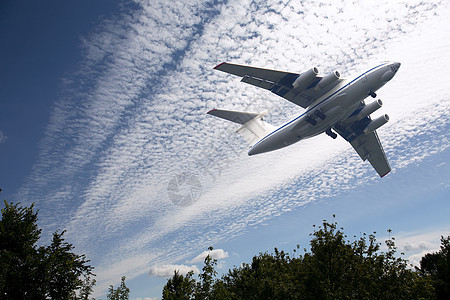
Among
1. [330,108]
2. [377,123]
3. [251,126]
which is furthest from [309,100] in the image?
[377,123]

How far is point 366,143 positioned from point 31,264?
106ft

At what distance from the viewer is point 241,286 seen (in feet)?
93.0

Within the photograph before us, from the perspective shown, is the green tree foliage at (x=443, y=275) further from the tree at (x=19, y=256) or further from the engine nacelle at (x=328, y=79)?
the tree at (x=19, y=256)

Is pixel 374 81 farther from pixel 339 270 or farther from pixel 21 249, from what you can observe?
pixel 21 249

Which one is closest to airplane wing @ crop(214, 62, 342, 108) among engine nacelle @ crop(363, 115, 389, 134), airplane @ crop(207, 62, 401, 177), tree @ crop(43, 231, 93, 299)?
airplane @ crop(207, 62, 401, 177)

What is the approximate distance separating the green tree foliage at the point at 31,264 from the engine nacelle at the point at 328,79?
73.0 feet

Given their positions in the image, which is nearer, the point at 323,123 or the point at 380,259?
the point at 380,259

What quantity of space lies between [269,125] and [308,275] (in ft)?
51.3

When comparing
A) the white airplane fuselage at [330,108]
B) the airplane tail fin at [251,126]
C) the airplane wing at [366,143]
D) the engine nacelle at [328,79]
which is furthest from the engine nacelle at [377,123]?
the airplane tail fin at [251,126]

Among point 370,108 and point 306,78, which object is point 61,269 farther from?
point 370,108

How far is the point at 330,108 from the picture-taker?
22.9 m

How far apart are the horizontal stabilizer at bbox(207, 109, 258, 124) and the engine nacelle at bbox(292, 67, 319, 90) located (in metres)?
6.90

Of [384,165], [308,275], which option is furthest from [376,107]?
[308,275]

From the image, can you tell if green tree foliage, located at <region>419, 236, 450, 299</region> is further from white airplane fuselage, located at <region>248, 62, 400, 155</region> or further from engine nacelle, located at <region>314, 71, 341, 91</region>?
engine nacelle, located at <region>314, 71, 341, 91</region>
